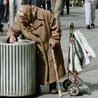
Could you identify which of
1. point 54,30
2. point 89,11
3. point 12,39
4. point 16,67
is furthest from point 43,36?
point 89,11

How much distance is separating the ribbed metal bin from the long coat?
234 mm

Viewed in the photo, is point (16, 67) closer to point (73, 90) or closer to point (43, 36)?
point (43, 36)

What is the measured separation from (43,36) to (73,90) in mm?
923

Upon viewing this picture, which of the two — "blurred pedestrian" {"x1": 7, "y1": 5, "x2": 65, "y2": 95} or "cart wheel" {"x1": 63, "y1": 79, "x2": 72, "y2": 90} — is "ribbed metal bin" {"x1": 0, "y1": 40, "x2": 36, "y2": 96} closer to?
"blurred pedestrian" {"x1": 7, "y1": 5, "x2": 65, "y2": 95}

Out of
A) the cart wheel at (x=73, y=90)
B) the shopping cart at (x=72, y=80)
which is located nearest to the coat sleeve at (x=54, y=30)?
the shopping cart at (x=72, y=80)

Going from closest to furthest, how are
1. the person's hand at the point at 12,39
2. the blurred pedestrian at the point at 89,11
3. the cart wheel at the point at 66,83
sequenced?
the person's hand at the point at 12,39
the cart wheel at the point at 66,83
the blurred pedestrian at the point at 89,11

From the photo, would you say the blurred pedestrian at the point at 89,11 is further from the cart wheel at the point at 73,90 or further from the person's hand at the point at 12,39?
the person's hand at the point at 12,39

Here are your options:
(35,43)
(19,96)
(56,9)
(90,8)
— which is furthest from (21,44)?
(90,8)

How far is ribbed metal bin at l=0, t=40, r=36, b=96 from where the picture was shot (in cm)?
623

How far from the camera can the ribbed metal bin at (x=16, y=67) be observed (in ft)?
20.4

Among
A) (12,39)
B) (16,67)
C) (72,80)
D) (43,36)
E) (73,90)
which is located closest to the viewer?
(16,67)

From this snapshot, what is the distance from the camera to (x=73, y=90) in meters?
6.66

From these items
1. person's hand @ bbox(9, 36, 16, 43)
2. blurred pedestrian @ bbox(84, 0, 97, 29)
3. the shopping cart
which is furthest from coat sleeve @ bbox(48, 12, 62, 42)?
blurred pedestrian @ bbox(84, 0, 97, 29)

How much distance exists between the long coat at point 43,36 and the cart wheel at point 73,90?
27 centimetres
